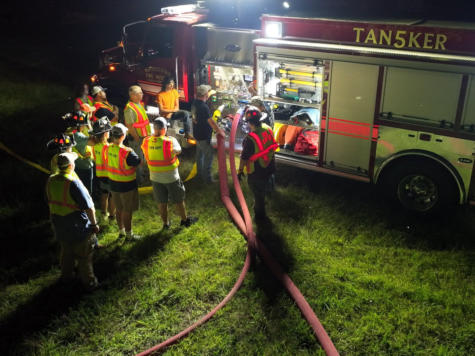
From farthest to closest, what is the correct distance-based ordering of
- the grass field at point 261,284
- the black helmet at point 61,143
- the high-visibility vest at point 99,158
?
the high-visibility vest at point 99,158
the black helmet at point 61,143
the grass field at point 261,284

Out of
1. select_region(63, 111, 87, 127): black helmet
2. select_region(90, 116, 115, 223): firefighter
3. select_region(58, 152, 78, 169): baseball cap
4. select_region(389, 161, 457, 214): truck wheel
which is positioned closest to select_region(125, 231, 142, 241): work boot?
select_region(90, 116, 115, 223): firefighter

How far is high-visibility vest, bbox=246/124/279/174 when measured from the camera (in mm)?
6047

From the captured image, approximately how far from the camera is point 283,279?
17.6ft

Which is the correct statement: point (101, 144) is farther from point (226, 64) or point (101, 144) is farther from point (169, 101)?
point (226, 64)

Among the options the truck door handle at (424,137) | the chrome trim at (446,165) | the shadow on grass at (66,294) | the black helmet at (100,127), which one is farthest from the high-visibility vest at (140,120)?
the truck door handle at (424,137)

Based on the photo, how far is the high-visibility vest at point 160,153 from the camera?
582 cm

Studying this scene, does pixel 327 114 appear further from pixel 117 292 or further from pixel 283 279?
pixel 117 292

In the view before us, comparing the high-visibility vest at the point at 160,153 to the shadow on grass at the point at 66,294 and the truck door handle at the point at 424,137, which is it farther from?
the truck door handle at the point at 424,137

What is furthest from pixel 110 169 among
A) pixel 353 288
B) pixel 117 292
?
pixel 353 288

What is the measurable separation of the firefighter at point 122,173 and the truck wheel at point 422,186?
369cm

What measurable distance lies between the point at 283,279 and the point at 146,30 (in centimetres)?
634

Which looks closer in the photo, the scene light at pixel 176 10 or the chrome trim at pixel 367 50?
the chrome trim at pixel 367 50

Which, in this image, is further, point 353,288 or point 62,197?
point 353,288

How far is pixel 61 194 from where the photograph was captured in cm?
480
